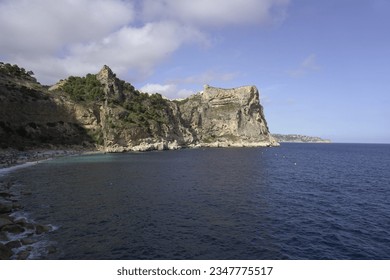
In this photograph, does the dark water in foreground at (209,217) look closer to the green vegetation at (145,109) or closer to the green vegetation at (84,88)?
the green vegetation at (84,88)

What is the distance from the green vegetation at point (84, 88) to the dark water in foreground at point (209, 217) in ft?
279

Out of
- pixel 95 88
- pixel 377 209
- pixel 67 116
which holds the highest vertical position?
pixel 95 88

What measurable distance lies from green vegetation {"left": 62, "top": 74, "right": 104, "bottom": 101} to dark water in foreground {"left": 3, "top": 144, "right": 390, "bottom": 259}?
85.0 meters

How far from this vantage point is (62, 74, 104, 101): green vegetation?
5285 inches

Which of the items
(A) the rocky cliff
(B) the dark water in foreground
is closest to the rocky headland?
(A) the rocky cliff

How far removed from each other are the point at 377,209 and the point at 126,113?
12005cm

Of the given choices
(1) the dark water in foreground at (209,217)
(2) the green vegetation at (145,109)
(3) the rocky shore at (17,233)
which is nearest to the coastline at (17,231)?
(3) the rocky shore at (17,233)

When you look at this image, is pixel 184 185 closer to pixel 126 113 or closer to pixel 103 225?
pixel 103 225

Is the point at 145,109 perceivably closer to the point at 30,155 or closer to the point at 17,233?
the point at 30,155

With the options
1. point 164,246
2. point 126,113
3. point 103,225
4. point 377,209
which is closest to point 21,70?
point 126,113

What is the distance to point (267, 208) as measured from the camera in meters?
35.5

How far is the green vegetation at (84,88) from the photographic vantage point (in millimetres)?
134250

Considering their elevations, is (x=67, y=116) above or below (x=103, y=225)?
above
